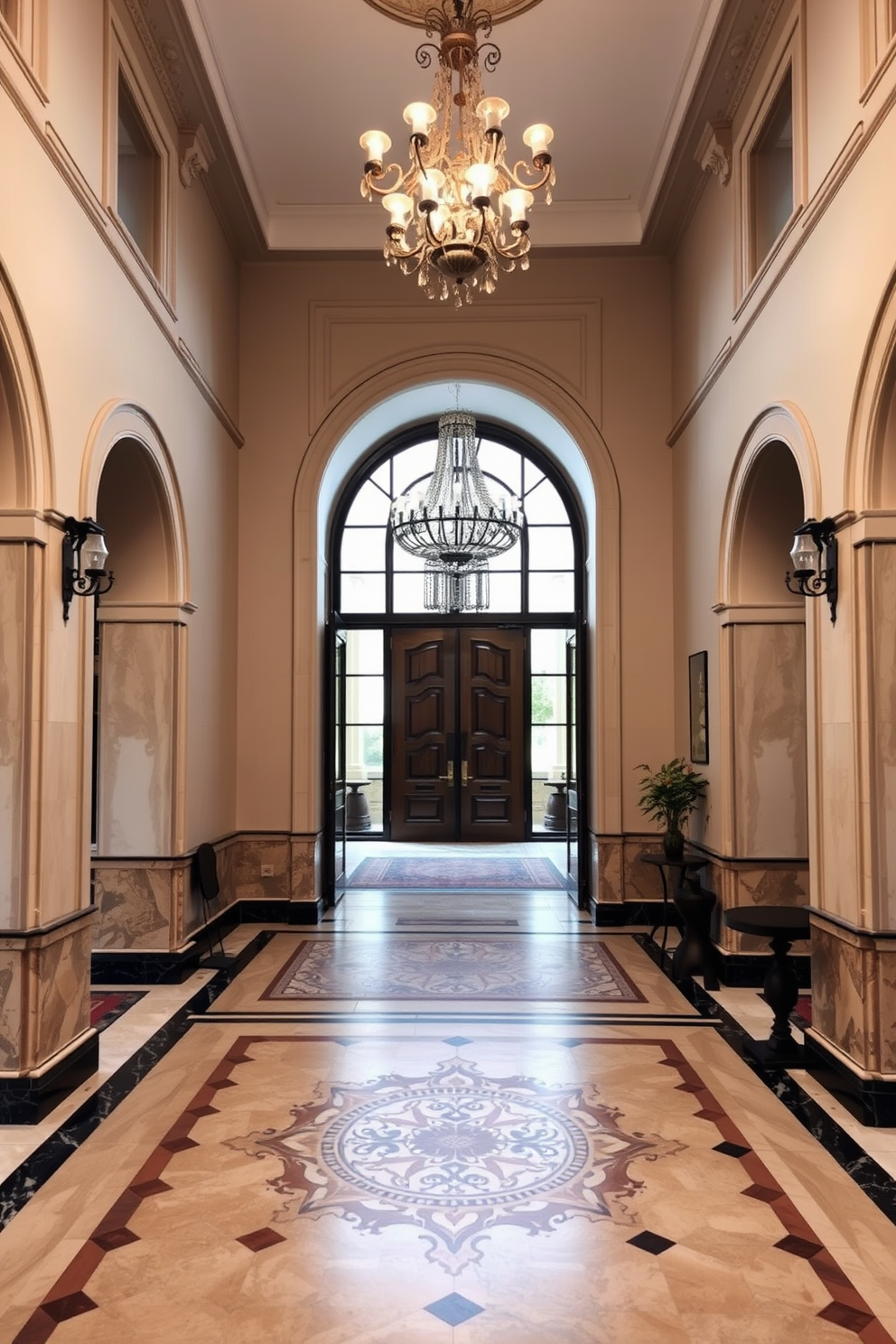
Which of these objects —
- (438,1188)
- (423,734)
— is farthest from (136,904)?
(423,734)

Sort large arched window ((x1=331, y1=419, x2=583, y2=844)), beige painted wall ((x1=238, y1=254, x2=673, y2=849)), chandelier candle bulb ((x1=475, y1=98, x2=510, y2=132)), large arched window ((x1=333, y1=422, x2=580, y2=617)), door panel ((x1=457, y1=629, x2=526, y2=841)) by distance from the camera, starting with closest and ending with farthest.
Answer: chandelier candle bulb ((x1=475, y1=98, x2=510, y2=132)), beige painted wall ((x1=238, y1=254, x2=673, y2=849)), large arched window ((x1=333, y1=422, x2=580, y2=617)), large arched window ((x1=331, y1=419, x2=583, y2=844)), door panel ((x1=457, y1=629, x2=526, y2=841))

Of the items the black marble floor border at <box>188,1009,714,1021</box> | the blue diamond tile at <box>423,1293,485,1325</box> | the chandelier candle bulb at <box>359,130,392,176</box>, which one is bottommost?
the blue diamond tile at <box>423,1293,485,1325</box>

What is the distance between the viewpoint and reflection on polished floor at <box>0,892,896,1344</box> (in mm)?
2826

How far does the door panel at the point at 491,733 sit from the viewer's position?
13164 millimetres

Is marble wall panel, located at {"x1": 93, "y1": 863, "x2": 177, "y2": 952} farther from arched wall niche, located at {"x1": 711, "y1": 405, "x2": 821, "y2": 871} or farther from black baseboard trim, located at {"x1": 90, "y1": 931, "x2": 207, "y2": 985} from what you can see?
arched wall niche, located at {"x1": 711, "y1": 405, "x2": 821, "y2": 871}

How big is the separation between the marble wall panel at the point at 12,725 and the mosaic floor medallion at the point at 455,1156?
1350mm

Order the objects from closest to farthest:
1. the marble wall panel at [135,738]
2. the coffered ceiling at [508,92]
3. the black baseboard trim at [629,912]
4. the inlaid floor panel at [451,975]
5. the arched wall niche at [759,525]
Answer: the inlaid floor panel at [451,975] < the coffered ceiling at [508,92] < the arched wall niche at [759,525] < the marble wall panel at [135,738] < the black baseboard trim at [629,912]

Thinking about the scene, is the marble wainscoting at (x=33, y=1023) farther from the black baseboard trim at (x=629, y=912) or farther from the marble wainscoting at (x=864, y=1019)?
the black baseboard trim at (x=629, y=912)

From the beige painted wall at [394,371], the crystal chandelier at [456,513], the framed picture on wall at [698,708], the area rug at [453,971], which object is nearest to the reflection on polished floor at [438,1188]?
the area rug at [453,971]

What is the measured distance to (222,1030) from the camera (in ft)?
17.9

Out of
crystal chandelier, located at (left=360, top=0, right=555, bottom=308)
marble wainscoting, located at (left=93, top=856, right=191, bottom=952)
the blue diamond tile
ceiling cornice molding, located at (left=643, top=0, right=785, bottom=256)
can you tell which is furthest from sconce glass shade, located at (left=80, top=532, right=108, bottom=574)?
ceiling cornice molding, located at (left=643, top=0, right=785, bottom=256)

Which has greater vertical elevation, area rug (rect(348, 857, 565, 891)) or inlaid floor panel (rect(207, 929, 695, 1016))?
area rug (rect(348, 857, 565, 891))

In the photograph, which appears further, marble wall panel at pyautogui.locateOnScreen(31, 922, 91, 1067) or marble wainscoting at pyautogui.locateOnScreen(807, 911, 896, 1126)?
marble wall panel at pyautogui.locateOnScreen(31, 922, 91, 1067)

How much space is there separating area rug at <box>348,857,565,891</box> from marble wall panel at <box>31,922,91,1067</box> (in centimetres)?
546
